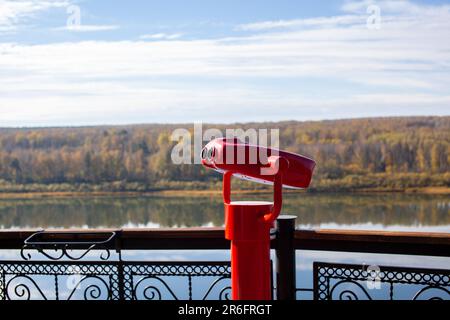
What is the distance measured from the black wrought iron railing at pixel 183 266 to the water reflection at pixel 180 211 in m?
16.8

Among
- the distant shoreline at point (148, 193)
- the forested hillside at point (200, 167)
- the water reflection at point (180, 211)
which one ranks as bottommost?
the water reflection at point (180, 211)

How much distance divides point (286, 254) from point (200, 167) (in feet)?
57.3

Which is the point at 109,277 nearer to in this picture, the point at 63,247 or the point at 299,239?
the point at 63,247

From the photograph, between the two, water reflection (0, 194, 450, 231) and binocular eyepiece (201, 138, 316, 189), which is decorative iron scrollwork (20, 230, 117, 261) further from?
water reflection (0, 194, 450, 231)

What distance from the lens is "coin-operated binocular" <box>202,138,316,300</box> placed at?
2232mm

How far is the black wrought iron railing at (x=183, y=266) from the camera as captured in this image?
2.76m

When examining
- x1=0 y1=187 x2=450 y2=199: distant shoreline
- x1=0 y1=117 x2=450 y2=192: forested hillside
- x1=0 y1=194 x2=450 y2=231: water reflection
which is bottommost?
x1=0 y1=194 x2=450 y2=231: water reflection

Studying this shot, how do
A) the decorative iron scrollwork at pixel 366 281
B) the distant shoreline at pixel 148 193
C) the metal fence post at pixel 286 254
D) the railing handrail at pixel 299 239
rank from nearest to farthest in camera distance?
1. the decorative iron scrollwork at pixel 366 281
2. the railing handrail at pixel 299 239
3. the metal fence post at pixel 286 254
4. the distant shoreline at pixel 148 193

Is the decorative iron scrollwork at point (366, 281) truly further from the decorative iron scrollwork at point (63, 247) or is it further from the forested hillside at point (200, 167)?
the forested hillside at point (200, 167)

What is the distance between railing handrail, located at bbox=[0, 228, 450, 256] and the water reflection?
16772 millimetres

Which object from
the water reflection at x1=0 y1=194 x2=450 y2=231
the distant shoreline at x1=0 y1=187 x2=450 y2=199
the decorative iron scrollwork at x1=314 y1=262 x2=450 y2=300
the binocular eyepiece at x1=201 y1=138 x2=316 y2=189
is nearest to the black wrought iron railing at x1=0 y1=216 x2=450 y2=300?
the decorative iron scrollwork at x1=314 y1=262 x2=450 y2=300

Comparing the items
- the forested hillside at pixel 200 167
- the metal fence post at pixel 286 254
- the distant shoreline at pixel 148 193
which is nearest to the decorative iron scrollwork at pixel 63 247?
the metal fence post at pixel 286 254

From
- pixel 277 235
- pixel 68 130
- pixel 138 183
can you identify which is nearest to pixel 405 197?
pixel 138 183
